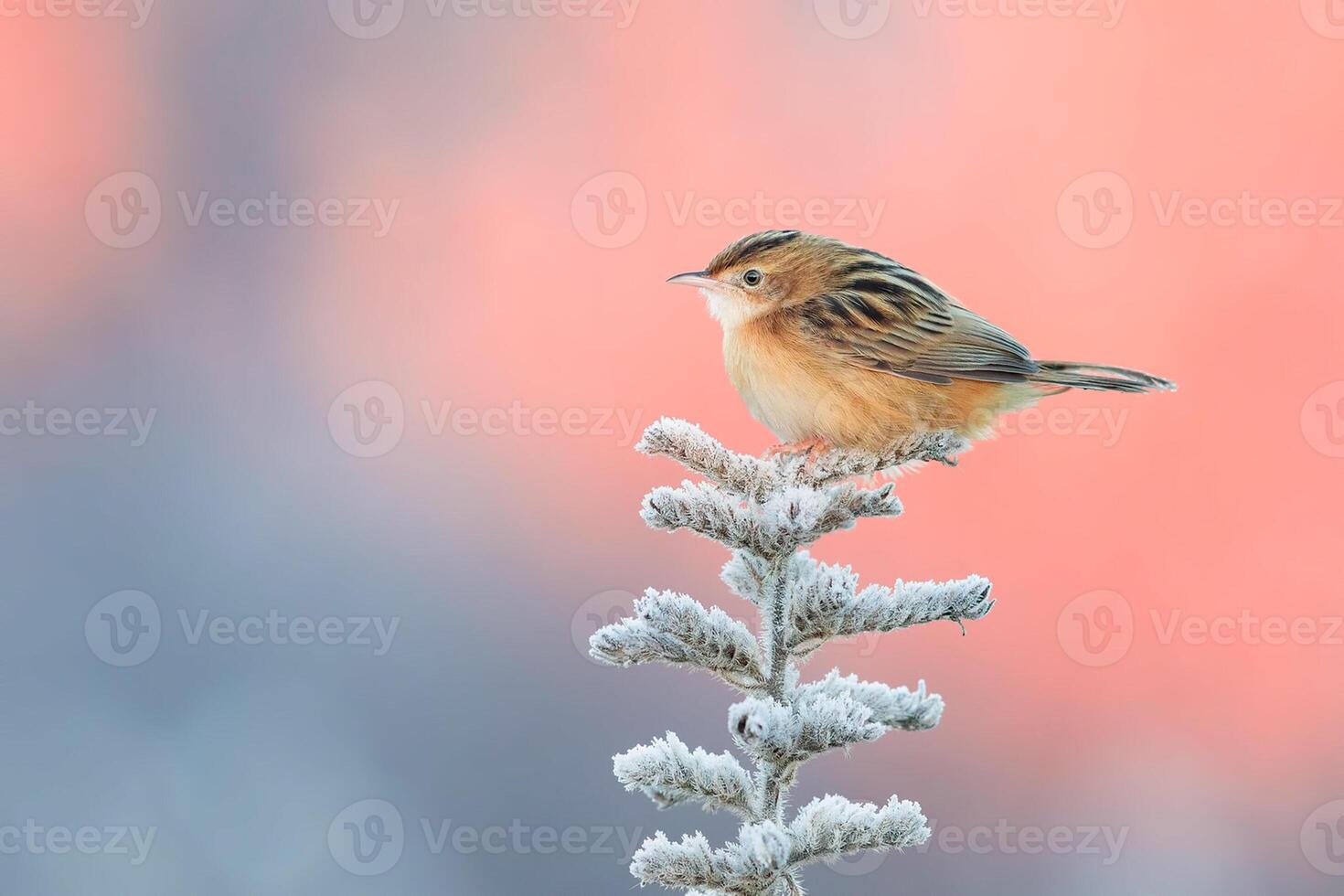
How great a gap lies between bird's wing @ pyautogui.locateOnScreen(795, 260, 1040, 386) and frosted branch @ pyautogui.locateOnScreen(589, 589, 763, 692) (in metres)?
2.26

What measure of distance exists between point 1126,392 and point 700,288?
2265 millimetres

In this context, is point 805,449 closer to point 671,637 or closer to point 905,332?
point 905,332

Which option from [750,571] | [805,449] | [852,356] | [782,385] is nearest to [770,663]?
[750,571]

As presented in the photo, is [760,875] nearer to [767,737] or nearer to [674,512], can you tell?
[767,737]

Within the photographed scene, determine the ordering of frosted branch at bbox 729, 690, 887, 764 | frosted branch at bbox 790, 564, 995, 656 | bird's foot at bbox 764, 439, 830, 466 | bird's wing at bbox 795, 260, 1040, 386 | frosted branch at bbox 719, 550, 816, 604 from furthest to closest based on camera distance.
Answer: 1. bird's wing at bbox 795, 260, 1040, 386
2. bird's foot at bbox 764, 439, 830, 466
3. frosted branch at bbox 719, 550, 816, 604
4. frosted branch at bbox 790, 564, 995, 656
5. frosted branch at bbox 729, 690, 887, 764

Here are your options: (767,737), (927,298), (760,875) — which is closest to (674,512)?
(767,737)

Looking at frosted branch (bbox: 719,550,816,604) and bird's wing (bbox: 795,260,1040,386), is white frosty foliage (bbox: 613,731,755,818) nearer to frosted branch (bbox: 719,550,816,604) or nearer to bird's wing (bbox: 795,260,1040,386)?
frosted branch (bbox: 719,550,816,604)

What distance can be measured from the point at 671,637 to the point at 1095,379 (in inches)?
123

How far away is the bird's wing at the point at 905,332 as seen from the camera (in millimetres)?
6324

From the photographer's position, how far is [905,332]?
21.3 ft

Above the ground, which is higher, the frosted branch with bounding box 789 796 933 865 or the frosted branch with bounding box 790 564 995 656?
the frosted branch with bounding box 790 564 995 656

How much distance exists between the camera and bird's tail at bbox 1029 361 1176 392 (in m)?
6.10

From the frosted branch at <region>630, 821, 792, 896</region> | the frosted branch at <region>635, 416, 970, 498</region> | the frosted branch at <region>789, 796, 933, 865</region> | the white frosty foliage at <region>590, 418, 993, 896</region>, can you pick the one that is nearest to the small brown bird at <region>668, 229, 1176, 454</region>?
the frosted branch at <region>635, 416, 970, 498</region>

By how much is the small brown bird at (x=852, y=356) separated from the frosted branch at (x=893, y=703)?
1681 millimetres
